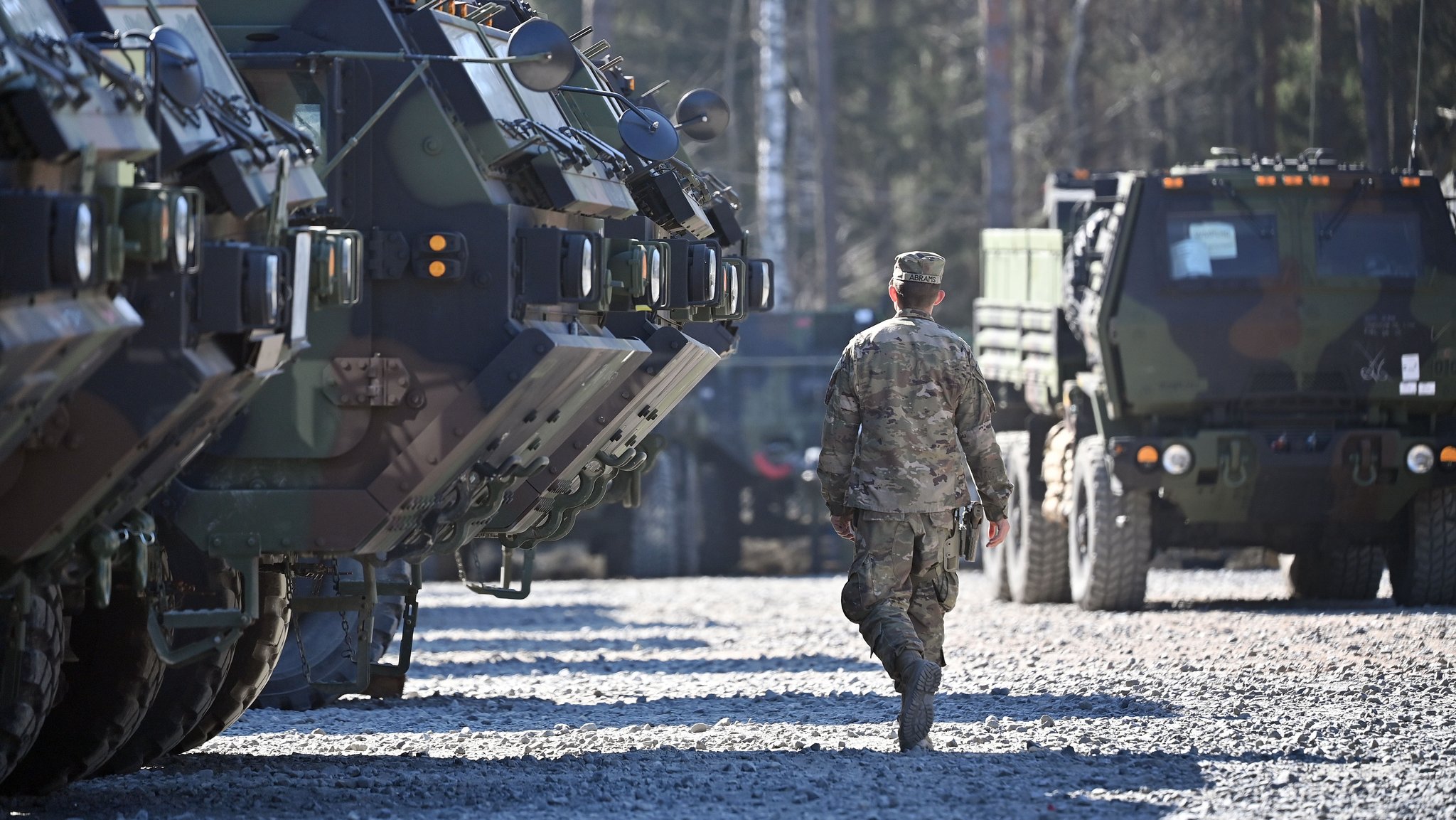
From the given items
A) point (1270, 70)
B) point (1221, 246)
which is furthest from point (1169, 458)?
point (1270, 70)

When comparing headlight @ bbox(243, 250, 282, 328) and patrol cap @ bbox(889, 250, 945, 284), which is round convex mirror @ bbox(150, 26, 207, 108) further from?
patrol cap @ bbox(889, 250, 945, 284)

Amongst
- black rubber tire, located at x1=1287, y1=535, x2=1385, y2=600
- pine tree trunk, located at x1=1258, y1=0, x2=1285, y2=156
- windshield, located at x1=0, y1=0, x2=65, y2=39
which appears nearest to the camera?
windshield, located at x1=0, y1=0, x2=65, y2=39

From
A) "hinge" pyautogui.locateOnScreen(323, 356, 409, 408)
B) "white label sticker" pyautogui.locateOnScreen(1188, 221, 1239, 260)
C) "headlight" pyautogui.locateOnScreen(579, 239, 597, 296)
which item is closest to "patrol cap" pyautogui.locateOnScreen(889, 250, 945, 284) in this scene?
"headlight" pyautogui.locateOnScreen(579, 239, 597, 296)

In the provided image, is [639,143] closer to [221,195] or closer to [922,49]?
[221,195]

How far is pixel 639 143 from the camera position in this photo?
9.45 m

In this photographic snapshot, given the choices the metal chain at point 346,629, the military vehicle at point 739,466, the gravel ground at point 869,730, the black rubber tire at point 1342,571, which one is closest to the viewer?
the gravel ground at point 869,730

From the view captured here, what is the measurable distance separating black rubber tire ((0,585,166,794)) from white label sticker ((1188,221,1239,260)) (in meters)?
8.13

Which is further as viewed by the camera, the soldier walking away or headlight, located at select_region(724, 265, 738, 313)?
headlight, located at select_region(724, 265, 738, 313)

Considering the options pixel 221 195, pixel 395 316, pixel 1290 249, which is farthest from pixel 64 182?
pixel 1290 249

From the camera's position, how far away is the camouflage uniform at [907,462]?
8.27m

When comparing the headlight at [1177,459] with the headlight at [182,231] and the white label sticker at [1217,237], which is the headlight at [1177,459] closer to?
the white label sticker at [1217,237]

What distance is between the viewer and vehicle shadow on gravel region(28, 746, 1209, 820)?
277 inches

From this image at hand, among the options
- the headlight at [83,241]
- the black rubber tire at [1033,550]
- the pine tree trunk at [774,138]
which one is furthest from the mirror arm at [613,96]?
the pine tree trunk at [774,138]

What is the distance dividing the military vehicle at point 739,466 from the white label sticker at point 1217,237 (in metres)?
6.88
